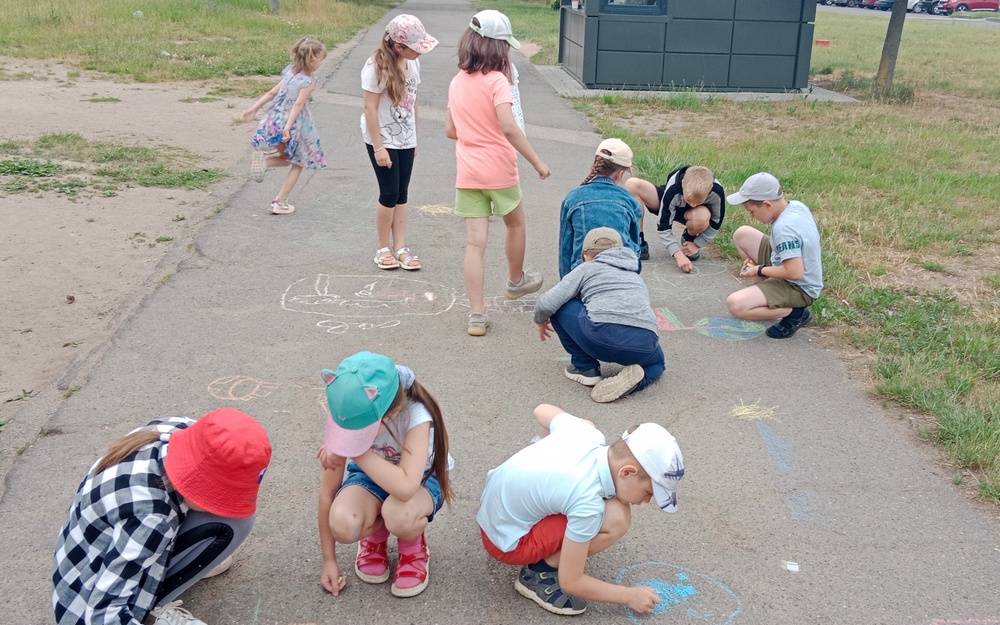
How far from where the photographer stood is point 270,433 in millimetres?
3611

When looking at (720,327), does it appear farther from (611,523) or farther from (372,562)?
(372,562)

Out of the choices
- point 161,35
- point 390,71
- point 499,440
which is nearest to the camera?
point 499,440

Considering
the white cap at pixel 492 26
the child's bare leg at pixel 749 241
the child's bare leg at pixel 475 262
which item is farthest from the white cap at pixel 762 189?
the white cap at pixel 492 26

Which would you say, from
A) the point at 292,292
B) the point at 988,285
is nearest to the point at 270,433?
the point at 292,292

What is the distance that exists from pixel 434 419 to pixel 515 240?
2387 millimetres

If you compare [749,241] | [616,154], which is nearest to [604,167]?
[616,154]

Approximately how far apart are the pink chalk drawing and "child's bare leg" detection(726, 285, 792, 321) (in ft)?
0.20

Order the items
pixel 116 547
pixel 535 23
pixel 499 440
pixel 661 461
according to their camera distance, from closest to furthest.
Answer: pixel 116 547, pixel 661 461, pixel 499 440, pixel 535 23

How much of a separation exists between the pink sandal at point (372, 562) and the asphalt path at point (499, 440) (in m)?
0.04

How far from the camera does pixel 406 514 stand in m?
2.63

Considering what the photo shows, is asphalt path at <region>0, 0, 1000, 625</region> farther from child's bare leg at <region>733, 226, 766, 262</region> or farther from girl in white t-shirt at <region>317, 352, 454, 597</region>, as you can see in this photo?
child's bare leg at <region>733, 226, 766, 262</region>

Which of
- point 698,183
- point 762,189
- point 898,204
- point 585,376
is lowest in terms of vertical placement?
point 585,376

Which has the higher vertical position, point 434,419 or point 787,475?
point 434,419

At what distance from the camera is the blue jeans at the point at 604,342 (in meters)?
3.95
